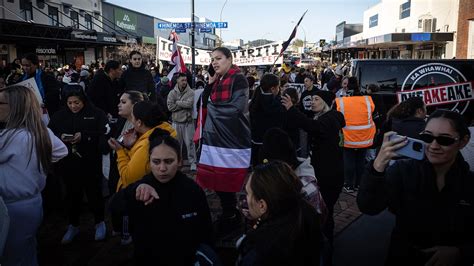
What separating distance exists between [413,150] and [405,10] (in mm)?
39781

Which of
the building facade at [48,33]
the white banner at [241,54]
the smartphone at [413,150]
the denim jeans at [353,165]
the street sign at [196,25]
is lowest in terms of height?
the denim jeans at [353,165]

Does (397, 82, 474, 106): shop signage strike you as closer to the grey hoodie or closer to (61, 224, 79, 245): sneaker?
(61, 224, 79, 245): sneaker

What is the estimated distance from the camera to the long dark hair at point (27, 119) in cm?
302

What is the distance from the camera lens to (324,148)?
13.8 feet

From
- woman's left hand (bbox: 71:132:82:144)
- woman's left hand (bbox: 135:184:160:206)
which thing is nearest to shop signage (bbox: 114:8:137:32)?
woman's left hand (bbox: 71:132:82:144)

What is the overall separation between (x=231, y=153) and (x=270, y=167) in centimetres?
223

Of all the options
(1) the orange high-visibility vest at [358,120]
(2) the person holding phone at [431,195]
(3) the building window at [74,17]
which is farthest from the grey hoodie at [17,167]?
(3) the building window at [74,17]

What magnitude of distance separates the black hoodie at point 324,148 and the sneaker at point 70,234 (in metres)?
2.85

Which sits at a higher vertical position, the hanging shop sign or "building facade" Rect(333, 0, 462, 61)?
"building facade" Rect(333, 0, 462, 61)

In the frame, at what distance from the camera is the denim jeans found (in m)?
6.58

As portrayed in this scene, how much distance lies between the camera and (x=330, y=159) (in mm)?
4195

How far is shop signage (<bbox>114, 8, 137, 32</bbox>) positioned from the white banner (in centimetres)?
2969

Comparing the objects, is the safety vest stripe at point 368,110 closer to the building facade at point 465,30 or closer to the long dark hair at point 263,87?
the long dark hair at point 263,87

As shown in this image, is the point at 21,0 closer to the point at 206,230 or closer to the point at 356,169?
the point at 356,169
